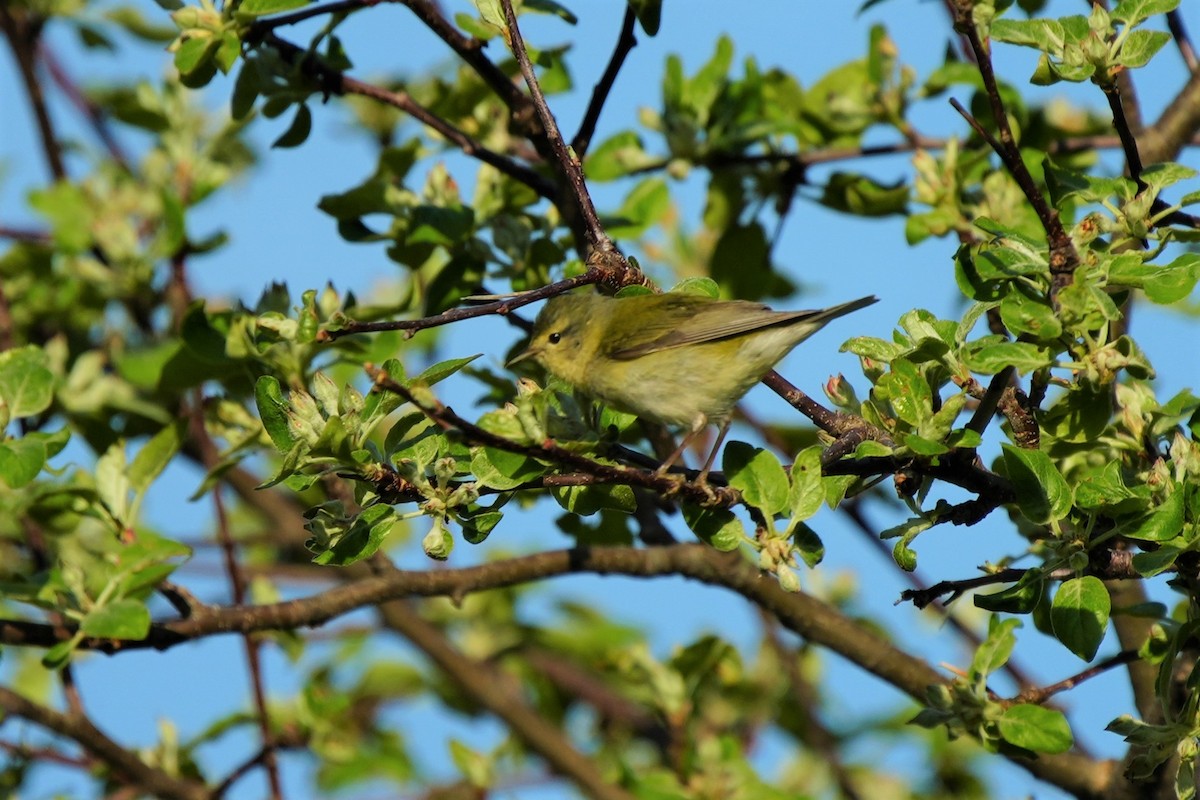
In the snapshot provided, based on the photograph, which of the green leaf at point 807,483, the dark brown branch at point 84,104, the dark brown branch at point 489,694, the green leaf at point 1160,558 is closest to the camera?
the green leaf at point 1160,558

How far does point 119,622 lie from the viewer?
331 cm

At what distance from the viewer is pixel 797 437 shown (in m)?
5.39

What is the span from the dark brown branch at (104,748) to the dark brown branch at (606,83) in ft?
7.32

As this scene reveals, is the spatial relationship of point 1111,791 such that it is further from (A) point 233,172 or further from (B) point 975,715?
(A) point 233,172

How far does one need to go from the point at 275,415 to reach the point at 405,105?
160cm

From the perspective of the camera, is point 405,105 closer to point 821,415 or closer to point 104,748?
point 821,415

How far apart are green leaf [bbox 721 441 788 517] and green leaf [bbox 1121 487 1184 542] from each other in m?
0.67

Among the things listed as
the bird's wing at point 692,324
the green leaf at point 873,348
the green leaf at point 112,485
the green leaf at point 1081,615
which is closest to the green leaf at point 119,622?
the green leaf at point 112,485

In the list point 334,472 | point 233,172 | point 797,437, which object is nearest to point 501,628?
point 797,437

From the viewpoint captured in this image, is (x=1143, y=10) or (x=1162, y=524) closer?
(x=1162, y=524)

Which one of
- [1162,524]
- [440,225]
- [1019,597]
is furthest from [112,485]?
[1162,524]

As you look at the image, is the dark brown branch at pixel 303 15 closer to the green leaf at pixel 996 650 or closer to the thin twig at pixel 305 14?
the thin twig at pixel 305 14

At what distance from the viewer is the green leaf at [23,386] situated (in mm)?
3465

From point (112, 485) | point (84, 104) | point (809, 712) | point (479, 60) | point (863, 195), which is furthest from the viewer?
point (84, 104)
